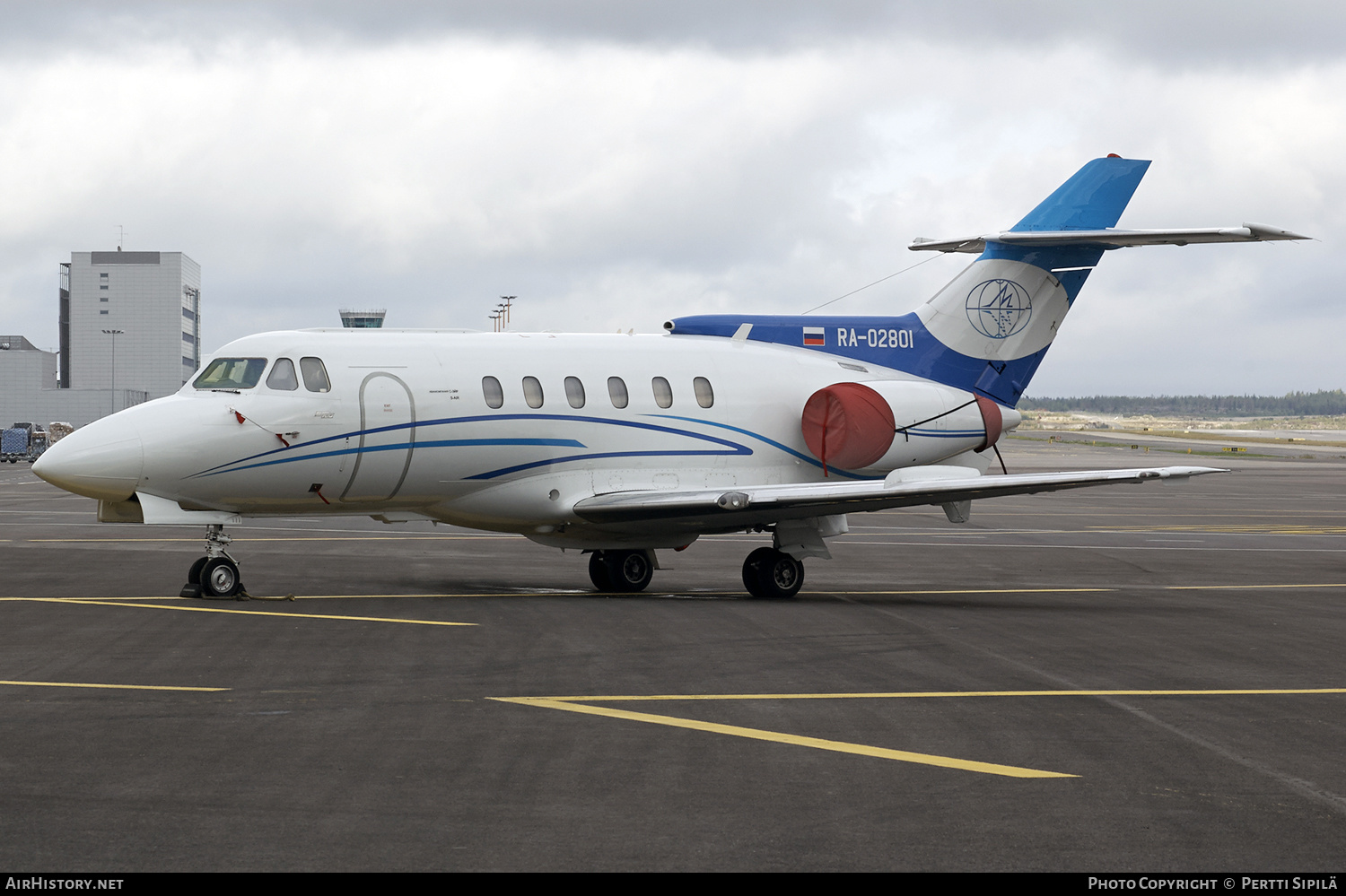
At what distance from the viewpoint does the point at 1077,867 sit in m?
6.54

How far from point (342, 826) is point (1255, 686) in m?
8.46

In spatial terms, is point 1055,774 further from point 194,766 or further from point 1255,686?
point 194,766

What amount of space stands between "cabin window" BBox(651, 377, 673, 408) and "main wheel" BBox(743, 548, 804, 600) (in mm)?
2541

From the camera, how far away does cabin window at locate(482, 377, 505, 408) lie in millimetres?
18422

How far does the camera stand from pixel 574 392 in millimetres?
19031

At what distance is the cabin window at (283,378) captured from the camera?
690 inches

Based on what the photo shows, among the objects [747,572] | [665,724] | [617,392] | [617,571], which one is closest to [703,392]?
[617,392]

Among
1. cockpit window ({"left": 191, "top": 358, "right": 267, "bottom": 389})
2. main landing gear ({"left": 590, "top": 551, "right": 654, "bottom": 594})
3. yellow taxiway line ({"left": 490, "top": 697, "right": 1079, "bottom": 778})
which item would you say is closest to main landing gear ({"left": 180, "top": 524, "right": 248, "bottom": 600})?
cockpit window ({"left": 191, "top": 358, "right": 267, "bottom": 389})

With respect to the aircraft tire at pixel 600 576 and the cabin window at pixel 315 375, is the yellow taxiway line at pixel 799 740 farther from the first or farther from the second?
the aircraft tire at pixel 600 576

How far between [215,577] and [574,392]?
5362 mm

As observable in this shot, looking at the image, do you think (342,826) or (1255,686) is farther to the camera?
(1255,686)

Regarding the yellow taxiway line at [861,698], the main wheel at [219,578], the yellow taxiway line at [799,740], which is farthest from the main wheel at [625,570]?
the yellow taxiway line at [799,740]

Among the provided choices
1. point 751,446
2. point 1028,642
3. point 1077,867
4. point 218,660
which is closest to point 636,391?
point 751,446

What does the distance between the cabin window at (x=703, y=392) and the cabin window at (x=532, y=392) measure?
2436mm
